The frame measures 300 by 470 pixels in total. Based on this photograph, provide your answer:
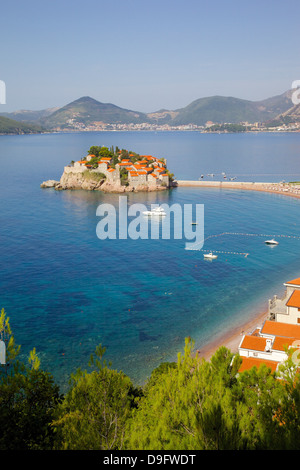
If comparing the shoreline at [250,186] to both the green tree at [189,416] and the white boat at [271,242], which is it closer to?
the white boat at [271,242]

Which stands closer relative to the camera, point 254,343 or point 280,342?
point 280,342

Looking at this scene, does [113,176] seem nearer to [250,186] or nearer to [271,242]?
[250,186]

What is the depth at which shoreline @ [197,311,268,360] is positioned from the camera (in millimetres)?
25703

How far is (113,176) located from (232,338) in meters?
61.3

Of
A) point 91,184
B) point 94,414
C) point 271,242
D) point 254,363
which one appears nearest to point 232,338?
point 254,363

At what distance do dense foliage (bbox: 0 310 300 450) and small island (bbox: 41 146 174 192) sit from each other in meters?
71.0

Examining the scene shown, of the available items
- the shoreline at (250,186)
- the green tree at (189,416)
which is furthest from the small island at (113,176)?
the green tree at (189,416)

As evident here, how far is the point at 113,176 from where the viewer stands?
8419 centimetres

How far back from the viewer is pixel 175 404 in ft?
37.8

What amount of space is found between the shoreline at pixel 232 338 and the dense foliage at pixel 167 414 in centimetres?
1193

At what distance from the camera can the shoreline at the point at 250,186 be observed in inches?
3233

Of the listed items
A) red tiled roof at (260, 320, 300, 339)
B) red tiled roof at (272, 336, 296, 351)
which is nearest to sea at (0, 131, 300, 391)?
red tiled roof at (260, 320, 300, 339)
